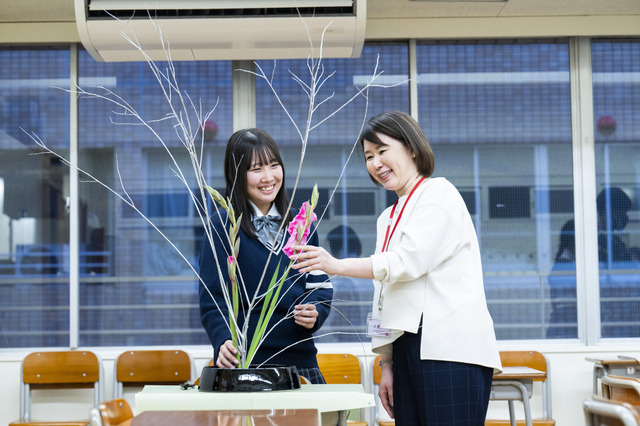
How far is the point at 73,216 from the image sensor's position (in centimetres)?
450

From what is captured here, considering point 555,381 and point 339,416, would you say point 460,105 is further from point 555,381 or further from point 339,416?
point 339,416

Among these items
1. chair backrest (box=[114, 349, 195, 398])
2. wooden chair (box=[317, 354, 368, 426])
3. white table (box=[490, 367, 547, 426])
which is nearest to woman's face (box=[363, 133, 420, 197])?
white table (box=[490, 367, 547, 426])

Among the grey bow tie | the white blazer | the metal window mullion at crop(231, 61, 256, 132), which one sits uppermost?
the metal window mullion at crop(231, 61, 256, 132)

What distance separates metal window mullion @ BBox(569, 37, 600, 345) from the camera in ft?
15.0

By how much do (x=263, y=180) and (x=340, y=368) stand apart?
2401mm

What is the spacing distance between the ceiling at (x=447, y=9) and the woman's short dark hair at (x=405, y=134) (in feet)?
8.58

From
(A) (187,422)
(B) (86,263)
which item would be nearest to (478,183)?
(B) (86,263)

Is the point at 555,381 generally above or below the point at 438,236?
below

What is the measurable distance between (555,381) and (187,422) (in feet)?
11.6

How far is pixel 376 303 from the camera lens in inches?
72.2

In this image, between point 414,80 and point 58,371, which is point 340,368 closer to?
point 58,371

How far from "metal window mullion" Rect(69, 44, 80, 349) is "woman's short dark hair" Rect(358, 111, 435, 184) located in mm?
3096

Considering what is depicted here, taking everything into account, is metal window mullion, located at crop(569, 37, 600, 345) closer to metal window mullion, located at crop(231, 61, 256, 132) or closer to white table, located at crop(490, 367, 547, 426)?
white table, located at crop(490, 367, 547, 426)

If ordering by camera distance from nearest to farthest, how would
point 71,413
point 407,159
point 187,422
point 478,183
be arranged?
1. point 187,422
2. point 407,159
3. point 71,413
4. point 478,183
